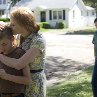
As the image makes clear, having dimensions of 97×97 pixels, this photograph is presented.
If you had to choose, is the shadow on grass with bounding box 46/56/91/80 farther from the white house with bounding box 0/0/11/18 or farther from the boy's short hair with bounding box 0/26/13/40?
the white house with bounding box 0/0/11/18

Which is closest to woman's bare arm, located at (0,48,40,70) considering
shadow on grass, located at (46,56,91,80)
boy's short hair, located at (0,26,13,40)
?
boy's short hair, located at (0,26,13,40)

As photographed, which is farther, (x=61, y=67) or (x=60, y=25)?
(x=60, y=25)

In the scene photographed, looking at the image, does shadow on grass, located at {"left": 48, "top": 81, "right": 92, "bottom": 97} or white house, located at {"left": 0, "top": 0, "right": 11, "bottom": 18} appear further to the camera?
white house, located at {"left": 0, "top": 0, "right": 11, "bottom": 18}

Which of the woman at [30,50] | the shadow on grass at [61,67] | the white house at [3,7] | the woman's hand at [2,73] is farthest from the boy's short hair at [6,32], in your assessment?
the white house at [3,7]

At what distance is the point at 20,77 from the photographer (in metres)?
3.46

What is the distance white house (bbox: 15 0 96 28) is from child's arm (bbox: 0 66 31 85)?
49115mm

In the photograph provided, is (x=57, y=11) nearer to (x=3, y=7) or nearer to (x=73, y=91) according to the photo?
(x=3, y=7)

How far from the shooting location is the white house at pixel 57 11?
5369 centimetres

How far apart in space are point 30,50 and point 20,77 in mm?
263

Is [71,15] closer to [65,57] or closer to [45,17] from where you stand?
[45,17]

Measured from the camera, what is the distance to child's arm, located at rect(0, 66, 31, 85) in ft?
11.2

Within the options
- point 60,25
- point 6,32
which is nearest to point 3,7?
point 60,25

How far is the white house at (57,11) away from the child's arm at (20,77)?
4911 centimetres

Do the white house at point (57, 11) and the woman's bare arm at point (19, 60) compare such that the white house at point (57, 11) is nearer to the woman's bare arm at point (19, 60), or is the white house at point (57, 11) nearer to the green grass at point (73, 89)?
the green grass at point (73, 89)
